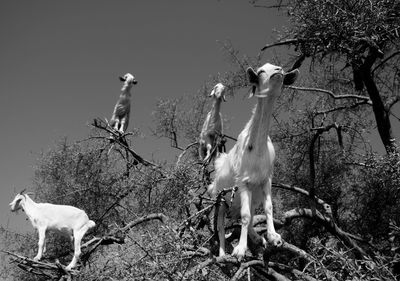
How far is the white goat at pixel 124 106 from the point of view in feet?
40.8

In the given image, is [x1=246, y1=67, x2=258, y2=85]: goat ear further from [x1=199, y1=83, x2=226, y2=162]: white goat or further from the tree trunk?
the tree trunk

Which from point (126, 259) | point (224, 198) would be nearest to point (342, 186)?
point (224, 198)

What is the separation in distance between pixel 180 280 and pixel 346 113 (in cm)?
1020

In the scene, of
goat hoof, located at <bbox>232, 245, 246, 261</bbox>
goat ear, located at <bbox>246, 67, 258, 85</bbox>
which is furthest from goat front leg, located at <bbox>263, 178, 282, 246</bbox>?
goat ear, located at <bbox>246, 67, 258, 85</bbox>

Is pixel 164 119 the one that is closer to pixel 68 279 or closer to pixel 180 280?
pixel 68 279

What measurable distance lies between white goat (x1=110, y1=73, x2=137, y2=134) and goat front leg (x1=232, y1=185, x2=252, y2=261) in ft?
24.2

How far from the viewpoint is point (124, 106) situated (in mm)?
12516

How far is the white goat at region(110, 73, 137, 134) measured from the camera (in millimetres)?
12430

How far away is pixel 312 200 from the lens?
34.7ft

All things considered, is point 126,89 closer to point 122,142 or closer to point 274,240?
point 122,142

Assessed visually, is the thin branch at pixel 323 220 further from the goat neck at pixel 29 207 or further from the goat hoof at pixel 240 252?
the goat neck at pixel 29 207

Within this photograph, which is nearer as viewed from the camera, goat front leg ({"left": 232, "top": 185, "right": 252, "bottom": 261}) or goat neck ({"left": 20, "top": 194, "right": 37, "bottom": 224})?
goat front leg ({"left": 232, "top": 185, "right": 252, "bottom": 261})

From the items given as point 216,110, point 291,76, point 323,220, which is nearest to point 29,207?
point 216,110

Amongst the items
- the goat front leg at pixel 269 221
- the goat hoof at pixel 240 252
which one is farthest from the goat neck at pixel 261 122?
the goat hoof at pixel 240 252
